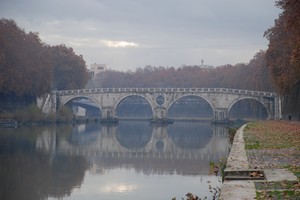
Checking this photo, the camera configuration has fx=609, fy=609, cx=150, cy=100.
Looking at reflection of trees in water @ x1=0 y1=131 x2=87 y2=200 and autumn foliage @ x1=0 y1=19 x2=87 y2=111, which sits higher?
autumn foliage @ x1=0 y1=19 x2=87 y2=111

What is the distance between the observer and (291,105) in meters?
48.2

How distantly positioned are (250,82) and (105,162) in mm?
55453

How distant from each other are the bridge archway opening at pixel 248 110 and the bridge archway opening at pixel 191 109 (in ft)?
33.0

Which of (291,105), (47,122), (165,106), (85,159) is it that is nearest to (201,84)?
(165,106)

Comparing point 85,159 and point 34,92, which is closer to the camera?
point 85,159

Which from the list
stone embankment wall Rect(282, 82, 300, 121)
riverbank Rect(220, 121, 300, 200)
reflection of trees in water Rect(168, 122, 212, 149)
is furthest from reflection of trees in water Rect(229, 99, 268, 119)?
riverbank Rect(220, 121, 300, 200)

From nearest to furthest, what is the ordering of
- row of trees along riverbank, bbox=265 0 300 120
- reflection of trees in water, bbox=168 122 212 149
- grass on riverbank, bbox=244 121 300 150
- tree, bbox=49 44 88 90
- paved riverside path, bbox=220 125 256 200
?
paved riverside path, bbox=220 125 256 200 < grass on riverbank, bbox=244 121 300 150 < reflection of trees in water, bbox=168 122 212 149 < row of trees along riverbank, bbox=265 0 300 120 < tree, bbox=49 44 88 90

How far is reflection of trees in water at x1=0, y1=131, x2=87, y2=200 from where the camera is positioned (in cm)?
1560

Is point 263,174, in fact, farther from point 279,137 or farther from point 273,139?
point 279,137

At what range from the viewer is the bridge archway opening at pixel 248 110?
78.1 meters

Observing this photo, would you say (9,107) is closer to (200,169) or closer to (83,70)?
(83,70)

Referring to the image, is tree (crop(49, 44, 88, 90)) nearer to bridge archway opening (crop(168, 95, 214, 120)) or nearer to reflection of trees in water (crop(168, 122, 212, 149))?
reflection of trees in water (crop(168, 122, 212, 149))

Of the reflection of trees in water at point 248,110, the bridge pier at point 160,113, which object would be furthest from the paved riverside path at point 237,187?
the bridge pier at point 160,113

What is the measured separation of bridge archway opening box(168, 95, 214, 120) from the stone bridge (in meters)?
20.5
